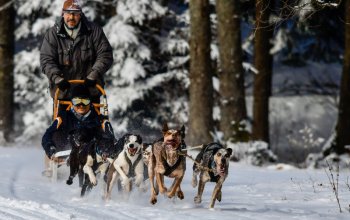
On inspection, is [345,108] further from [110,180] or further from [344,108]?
[110,180]

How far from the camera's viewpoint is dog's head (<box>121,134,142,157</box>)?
8234 mm

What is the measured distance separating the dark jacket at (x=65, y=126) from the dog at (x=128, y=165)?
3.83 feet

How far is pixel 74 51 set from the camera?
10.5m

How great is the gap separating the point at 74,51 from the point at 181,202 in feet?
10.2

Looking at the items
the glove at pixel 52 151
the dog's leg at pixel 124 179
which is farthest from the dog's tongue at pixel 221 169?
the glove at pixel 52 151

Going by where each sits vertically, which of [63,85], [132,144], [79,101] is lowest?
[132,144]

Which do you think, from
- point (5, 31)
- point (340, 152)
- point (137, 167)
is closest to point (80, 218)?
point (137, 167)

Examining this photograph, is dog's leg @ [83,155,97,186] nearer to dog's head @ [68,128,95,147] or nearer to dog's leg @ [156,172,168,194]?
dog's head @ [68,128,95,147]

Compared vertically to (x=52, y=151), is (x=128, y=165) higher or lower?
lower

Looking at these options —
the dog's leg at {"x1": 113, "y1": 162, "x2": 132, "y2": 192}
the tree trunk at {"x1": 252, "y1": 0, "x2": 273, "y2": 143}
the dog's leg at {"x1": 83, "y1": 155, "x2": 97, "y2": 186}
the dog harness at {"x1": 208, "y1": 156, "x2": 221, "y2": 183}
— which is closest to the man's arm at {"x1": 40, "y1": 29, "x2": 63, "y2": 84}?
the dog's leg at {"x1": 83, "y1": 155, "x2": 97, "y2": 186}

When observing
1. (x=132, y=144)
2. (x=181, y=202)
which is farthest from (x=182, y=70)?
(x=132, y=144)

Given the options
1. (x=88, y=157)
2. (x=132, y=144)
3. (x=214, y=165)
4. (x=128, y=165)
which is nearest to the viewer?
(x=214, y=165)

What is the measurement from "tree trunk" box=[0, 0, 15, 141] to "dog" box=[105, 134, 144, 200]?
12035mm

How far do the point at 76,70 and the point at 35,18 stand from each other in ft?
41.1
